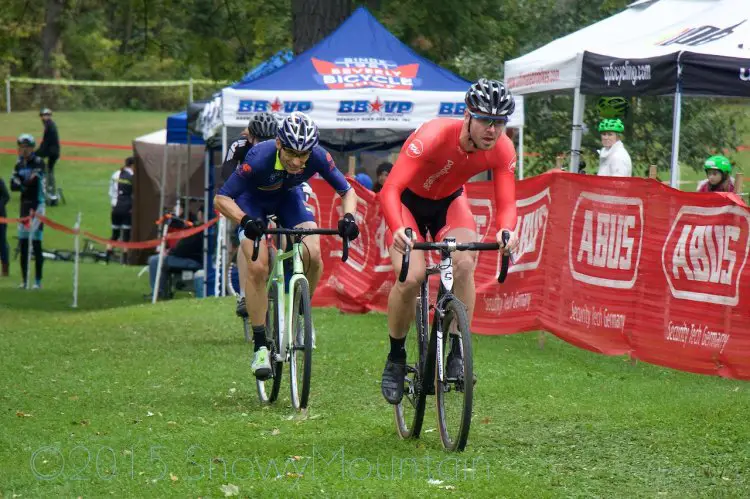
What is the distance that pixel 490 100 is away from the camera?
695 centimetres

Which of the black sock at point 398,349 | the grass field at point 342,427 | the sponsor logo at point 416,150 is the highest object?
the sponsor logo at point 416,150

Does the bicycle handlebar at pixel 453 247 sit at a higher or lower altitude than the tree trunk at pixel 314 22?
lower

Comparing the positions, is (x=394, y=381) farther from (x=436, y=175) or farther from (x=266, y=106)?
(x=266, y=106)

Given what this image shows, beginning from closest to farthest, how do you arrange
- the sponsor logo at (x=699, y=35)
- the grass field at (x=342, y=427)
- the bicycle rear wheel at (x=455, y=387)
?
the grass field at (x=342, y=427)
the bicycle rear wheel at (x=455, y=387)
the sponsor logo at (x=699, y=35)

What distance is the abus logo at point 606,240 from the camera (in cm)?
1078

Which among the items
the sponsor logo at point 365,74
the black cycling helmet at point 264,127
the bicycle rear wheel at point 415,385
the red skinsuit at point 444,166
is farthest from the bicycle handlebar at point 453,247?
the sponsor logo at point 365,74

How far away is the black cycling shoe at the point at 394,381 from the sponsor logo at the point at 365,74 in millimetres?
10563

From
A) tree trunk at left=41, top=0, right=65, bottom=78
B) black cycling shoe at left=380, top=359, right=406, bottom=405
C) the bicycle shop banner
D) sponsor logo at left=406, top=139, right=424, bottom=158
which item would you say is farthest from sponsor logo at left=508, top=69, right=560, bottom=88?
tree trunk at left=41, top=0, right=65, bottom=78

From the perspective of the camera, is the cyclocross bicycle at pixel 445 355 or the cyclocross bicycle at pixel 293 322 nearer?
the cyclocross bicycle at pixel 445 355

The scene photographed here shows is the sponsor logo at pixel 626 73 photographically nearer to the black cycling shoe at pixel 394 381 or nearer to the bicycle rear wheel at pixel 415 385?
the bicycle rear wheel at pixel 415 385

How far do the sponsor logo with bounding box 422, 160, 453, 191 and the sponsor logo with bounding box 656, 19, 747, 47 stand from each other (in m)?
6.34

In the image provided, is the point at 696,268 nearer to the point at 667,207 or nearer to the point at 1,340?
the point at 667,207

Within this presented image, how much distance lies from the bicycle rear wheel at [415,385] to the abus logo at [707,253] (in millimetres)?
3180

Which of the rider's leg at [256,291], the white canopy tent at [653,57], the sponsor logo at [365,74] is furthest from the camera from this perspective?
the sponsor logo at [365,74]
